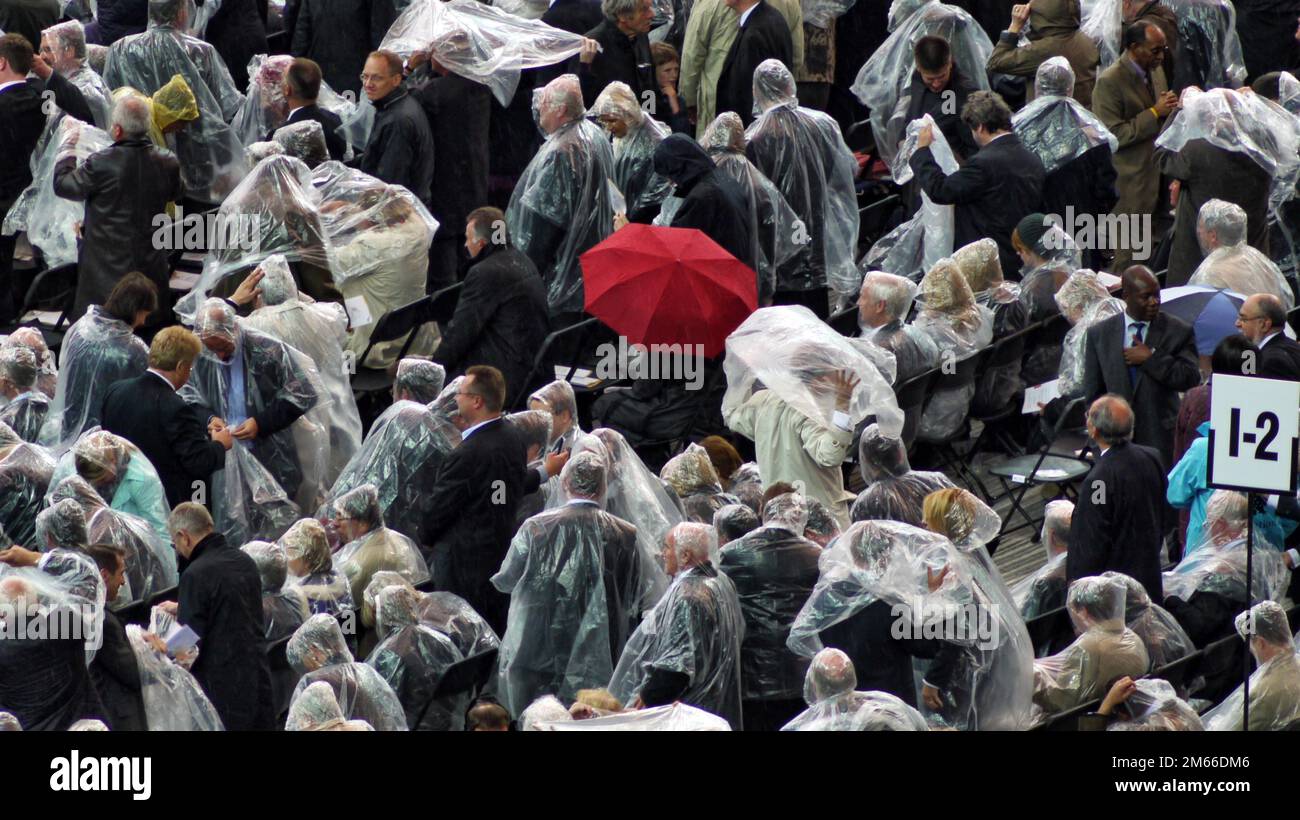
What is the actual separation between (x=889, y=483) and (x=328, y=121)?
4564 millimetres

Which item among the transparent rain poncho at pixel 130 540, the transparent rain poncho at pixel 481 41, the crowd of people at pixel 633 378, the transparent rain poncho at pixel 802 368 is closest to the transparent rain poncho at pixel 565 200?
the crowd of people at pixel 633 378

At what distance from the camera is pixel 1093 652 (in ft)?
32.9

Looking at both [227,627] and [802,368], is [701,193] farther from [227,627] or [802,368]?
[227,627]

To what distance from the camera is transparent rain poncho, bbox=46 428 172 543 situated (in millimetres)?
10523

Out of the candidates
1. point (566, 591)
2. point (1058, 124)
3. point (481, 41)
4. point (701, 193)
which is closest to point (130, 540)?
point (566, 591)

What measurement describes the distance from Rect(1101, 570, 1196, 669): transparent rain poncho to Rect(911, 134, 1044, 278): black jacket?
3143 mm

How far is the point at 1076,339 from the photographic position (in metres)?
12.2

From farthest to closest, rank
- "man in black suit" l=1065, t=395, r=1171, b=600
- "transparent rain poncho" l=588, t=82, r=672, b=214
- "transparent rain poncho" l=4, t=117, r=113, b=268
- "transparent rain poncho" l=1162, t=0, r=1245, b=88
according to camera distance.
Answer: "transparent rain poncho" l=1162, t=0, r=1245, b=88 < "transparent rain poncho" l=4, t=117, r=113, b=268 < "transparent rain poncho" l=588, t=82, r=672, b=214 < "man in black suit" l=1065, t=395, r=1171, b=600

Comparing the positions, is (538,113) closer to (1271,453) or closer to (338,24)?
(338,24)

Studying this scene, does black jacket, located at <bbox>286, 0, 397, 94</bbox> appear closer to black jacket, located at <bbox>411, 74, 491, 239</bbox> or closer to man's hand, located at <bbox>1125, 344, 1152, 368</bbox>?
black jacket, located at <bbox>411, 74, 491, 239</bbox>

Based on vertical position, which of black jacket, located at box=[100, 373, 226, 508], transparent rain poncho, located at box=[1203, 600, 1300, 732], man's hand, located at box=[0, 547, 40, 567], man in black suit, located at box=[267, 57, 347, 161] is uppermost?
man in black suit, located at box=[267, 57, 347, 161]

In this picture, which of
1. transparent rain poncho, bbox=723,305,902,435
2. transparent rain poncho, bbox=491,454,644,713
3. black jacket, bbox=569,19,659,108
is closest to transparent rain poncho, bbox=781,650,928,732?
transparent rain poncho, bbox=491,454,644,713

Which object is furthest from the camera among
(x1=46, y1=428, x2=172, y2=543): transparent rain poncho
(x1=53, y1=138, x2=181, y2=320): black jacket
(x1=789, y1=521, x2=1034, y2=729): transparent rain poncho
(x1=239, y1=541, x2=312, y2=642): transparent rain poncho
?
(x1=53, y1=138, x2=181, y2=320): black jacket

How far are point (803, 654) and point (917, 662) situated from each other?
21.5 inches
